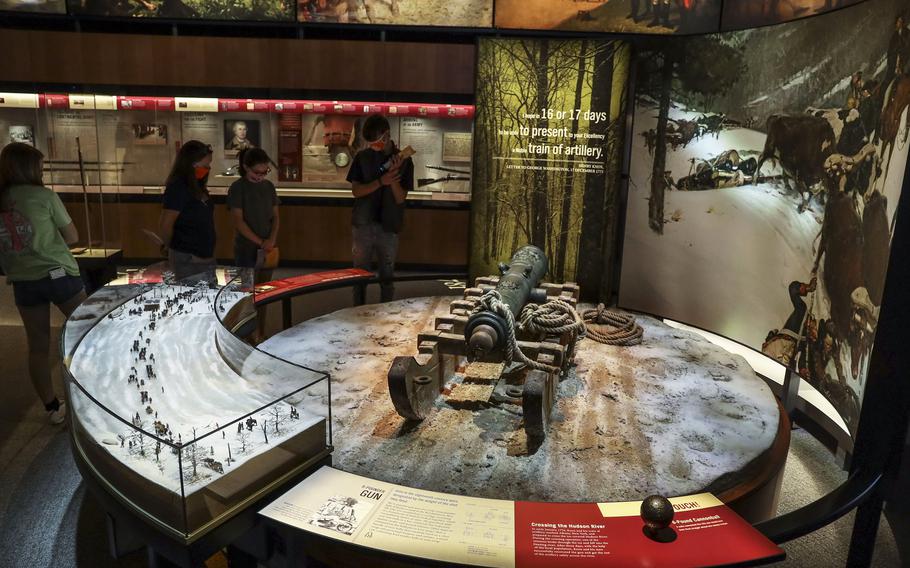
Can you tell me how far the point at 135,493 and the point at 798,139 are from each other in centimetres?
394

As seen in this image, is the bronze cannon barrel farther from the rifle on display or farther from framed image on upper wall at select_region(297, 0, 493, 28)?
the rifle on display

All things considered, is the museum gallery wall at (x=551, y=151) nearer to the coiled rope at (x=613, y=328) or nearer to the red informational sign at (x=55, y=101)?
the coiled rope at (x=613, y=328)

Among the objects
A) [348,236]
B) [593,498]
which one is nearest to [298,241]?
[348,236]

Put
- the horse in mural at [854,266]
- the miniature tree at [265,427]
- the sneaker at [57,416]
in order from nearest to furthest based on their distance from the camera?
the miniature tree at [265,427], the horse in mural at [854,266], the sneaker at [57,416]

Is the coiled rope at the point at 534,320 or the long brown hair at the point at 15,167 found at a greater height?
the long brown hair at the point at 15,167

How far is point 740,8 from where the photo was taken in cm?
482

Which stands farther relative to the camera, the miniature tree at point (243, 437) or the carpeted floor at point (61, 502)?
the carpeted floor at point (61, 502)

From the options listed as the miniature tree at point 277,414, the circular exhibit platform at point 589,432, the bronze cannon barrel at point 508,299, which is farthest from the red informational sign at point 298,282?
the miniature tree at point 277,414

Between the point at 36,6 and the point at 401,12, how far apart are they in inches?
158

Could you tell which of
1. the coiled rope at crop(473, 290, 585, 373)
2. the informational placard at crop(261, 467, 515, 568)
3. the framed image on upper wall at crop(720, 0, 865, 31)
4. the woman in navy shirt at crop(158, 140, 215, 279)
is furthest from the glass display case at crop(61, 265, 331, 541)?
the framed image on upper wall at crop(720, 0, 865, 31)

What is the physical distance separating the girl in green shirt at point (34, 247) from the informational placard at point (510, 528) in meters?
2.57

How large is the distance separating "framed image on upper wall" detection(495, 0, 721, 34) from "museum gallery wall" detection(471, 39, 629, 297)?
520 mm

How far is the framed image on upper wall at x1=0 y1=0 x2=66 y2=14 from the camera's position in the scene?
740 centimetres

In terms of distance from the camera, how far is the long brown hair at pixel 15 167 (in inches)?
150
